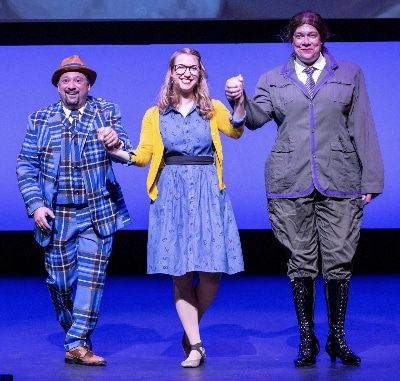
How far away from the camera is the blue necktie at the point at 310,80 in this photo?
3969 mm

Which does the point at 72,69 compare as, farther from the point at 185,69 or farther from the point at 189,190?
the point at 189,190

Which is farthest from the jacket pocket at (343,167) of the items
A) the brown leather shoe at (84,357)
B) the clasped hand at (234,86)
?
the brown leather shoe at (84,357)

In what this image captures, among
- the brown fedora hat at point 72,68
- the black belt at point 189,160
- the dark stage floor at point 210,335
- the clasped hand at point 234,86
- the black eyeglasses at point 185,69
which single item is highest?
the brown fedora hat at point 72,68

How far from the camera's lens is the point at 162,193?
4.04m

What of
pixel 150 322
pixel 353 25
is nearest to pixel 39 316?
pixel 150 322

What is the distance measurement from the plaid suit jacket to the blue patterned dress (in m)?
0.22

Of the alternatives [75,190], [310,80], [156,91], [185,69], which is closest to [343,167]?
[310,80]

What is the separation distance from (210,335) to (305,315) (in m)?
0.88

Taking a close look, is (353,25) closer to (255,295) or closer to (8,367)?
(255,295)

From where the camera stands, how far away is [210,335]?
15.7 feet

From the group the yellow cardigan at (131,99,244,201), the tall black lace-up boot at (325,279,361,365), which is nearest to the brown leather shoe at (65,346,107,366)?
the yellow cardigan at (131,99,244,201)

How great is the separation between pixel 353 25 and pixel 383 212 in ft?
5.05

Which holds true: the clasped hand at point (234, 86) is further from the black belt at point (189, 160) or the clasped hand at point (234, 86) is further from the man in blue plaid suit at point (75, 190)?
the man in blue plaid suit at point (75, 190)

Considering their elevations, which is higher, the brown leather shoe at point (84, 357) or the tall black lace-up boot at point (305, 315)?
the tall black lace-up boot at point (305, 315)
